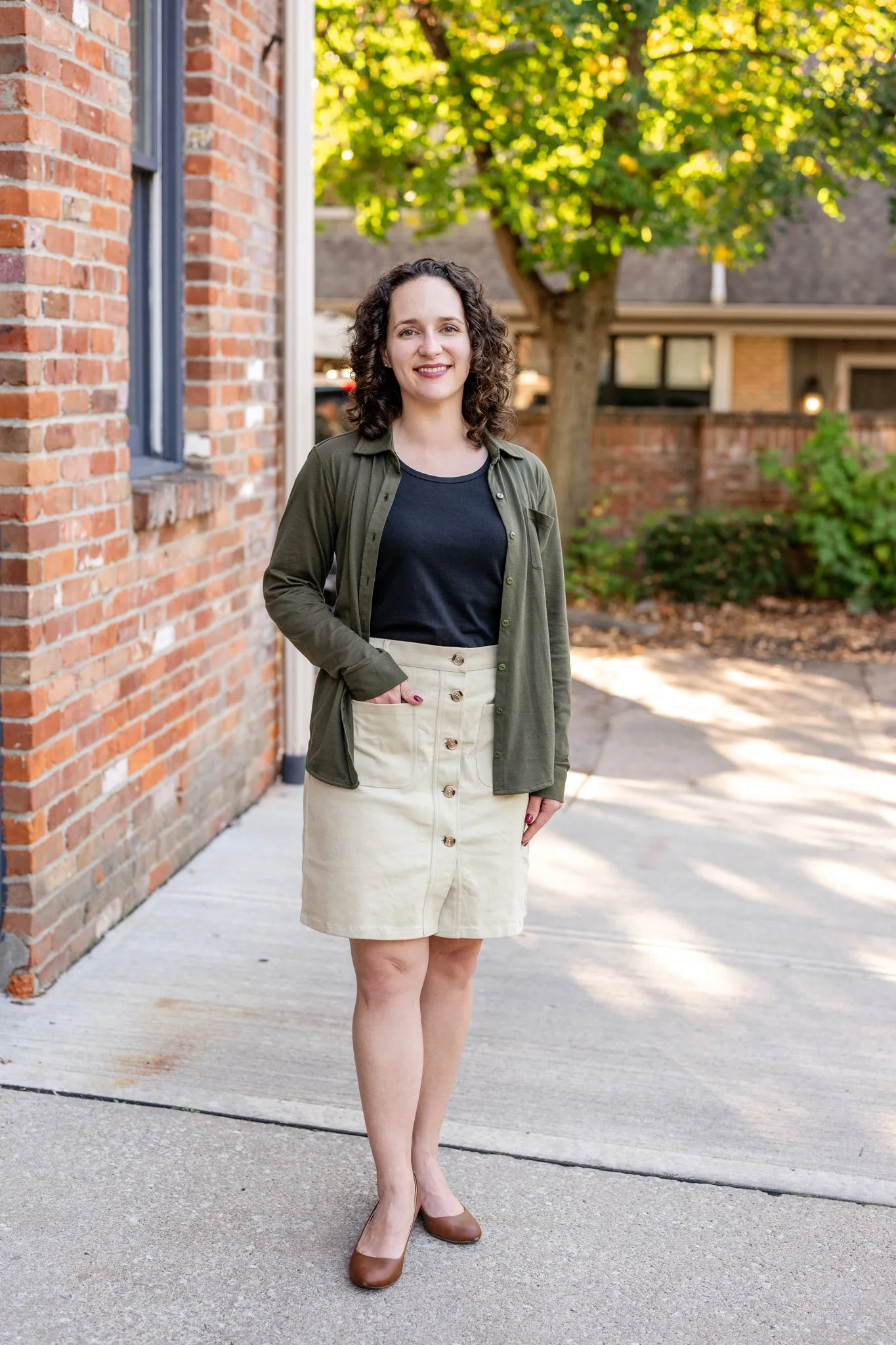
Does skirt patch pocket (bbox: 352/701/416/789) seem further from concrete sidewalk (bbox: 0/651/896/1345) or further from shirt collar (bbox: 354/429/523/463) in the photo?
concrete sidewalk (bbox: 0/651/896/1345)

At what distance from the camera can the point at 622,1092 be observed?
12.2ft

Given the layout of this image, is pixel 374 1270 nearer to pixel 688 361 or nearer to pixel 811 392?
pixel 811 392

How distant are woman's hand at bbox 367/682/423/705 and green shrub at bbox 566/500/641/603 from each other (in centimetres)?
948

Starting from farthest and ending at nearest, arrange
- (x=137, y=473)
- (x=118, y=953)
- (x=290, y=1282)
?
(x=137, y=473) < (x=118, y=953) < (x=290, y=1282)

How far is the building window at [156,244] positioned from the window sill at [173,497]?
0.37 ft

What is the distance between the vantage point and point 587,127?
10977 millimetres

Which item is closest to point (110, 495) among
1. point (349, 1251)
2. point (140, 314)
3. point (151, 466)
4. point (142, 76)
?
point (151, 466)

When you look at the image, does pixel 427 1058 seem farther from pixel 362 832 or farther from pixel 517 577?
pixel 517 577

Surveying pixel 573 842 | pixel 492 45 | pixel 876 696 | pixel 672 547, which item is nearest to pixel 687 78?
pixel 492 45

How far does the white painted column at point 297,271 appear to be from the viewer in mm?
6070

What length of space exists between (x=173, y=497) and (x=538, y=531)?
206 centimetres

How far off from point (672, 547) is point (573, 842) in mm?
6923

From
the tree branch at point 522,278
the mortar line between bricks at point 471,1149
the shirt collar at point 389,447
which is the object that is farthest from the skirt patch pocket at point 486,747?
the tree branch at point 522,278

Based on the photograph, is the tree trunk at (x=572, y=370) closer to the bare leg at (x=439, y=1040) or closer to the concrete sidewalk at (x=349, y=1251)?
the concrete sidewalk at (x=349, y=1251)
